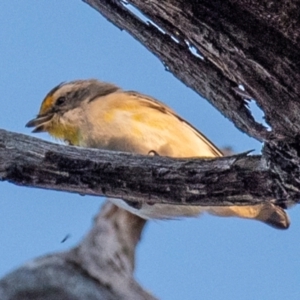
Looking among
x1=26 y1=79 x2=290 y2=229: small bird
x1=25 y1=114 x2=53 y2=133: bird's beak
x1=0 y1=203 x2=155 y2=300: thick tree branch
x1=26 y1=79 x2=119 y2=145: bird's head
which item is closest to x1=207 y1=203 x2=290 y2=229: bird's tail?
x1=26 y1=79 x2=290 y2=229: small bird

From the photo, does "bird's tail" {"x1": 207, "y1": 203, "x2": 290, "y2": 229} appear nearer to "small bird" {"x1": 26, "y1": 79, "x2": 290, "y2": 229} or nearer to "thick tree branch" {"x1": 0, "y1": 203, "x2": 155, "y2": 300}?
"small bird" {"x1": 26, "y1": 79, "x2": 290, "y2": 229}

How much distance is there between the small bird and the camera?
4.88 m

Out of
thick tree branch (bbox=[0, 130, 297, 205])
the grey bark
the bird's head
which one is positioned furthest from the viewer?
the bird's head

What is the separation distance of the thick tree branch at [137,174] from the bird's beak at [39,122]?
2.92 meters

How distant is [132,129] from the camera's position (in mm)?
4938

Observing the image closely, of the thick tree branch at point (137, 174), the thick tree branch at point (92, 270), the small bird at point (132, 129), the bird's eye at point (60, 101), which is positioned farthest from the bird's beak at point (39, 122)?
the thick tree branch at point (137, 174)

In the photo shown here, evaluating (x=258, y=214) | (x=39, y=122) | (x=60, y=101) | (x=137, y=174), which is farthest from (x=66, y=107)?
(x=137, y=174)

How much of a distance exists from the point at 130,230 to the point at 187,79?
9.97 ft

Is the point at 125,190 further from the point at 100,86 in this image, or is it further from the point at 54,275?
the point at 100,86

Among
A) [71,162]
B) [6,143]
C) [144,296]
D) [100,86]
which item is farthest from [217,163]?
[100,86]

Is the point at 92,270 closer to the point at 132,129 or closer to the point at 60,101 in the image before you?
the point at 132,129

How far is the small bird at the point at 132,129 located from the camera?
4.88m

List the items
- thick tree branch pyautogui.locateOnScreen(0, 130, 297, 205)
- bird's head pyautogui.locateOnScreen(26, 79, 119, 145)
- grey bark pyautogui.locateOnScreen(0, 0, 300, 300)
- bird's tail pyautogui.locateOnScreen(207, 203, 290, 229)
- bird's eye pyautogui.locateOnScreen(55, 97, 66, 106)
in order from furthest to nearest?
1. bird's eye pyautogui.locateOnScreen(55, 97, 66, 106)
2. bird's head pyautogui.locateOnScreen(26, 79, 119, 145)
3. bird's tail pyautogui.locateOnScreen(207, 203, 290, 229)
4. thick tree branch pyautogui.locateOnScreen(0, 130, 297, 205)
5. grey bark pyautogui.locateOnScreen(0, 0, 300, 300)

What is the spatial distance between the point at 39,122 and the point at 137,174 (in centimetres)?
321
